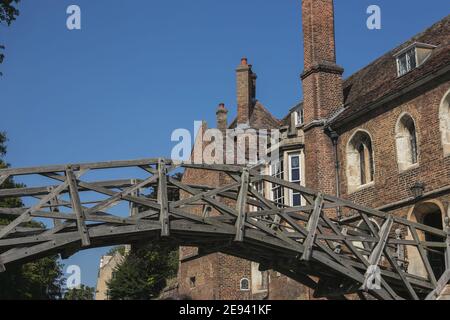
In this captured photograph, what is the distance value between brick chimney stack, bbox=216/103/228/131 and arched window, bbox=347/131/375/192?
37.0 ft

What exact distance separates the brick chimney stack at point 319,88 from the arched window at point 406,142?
3.22 metres

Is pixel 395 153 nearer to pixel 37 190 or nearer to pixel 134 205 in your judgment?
pixel 134 205

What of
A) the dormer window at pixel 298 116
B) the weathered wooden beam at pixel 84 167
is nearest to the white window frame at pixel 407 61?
the dormer window at pixel 298 116

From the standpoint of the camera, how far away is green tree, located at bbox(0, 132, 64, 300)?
29703 mm

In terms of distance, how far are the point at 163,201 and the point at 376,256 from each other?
205 inches

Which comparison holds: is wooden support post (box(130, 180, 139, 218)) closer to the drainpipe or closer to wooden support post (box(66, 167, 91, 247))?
wooden support post (box(66, 167, 91, 247))

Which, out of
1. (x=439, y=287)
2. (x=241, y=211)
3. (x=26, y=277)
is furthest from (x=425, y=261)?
(x=26, y=277)

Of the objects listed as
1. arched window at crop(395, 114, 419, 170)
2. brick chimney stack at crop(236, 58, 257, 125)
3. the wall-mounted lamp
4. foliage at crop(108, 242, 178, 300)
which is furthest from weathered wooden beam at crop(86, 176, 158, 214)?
foliage at crop(108, 242, 178, 300)

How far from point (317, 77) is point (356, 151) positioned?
329 cm

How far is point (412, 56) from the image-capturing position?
2112cm

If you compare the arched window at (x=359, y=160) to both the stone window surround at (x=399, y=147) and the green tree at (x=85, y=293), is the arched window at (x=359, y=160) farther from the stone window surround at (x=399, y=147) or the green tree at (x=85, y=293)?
the green tree at (x=85, y=293)
